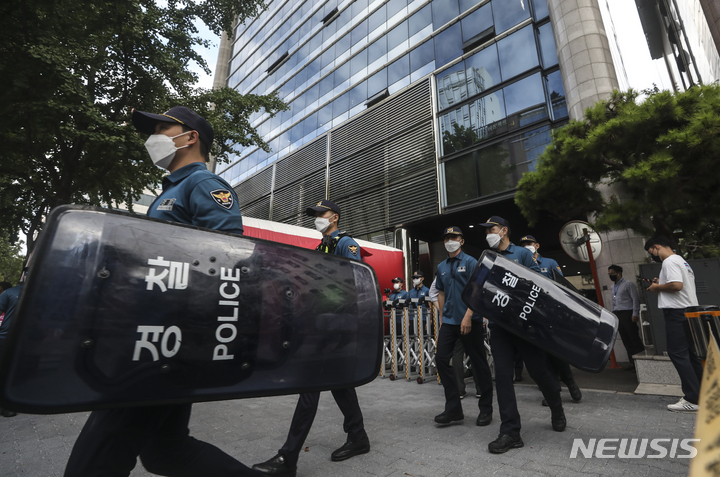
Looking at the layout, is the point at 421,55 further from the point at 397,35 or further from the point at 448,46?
the point at 397,35

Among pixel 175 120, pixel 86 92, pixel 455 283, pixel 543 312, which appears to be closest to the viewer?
pixel 175 120

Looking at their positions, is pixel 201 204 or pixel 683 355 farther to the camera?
pixel 683 355

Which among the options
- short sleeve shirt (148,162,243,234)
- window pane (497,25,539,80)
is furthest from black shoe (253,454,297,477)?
window pane (497,25,539,80)

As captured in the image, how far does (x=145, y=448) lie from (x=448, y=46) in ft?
52.2

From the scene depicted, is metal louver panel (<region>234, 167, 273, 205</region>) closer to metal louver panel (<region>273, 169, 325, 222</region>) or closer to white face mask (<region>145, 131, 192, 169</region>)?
metal louver panel (<region>273, 169, 325, 222</region>)

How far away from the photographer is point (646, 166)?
5.65 meters

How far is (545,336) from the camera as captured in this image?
2.96 meters

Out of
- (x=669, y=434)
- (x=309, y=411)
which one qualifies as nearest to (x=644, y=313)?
(x=669, y=434)

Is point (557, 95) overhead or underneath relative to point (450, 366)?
overhead

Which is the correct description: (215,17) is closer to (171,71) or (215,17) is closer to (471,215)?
(171,71)

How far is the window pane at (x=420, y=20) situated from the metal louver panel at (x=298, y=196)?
24.9 feet

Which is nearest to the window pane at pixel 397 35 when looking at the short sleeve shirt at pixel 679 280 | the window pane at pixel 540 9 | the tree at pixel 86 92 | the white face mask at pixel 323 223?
the window pane at pixel 540 9

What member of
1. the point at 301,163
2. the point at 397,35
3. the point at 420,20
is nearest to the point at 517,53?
the point at 420,20

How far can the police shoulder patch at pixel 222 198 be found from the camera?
4.72 ft
